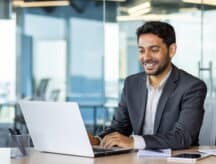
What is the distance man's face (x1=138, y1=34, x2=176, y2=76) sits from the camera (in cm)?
281

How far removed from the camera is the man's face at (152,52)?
281cm

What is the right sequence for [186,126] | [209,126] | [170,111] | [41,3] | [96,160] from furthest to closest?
[41,3], [209,126], [170,111], [186,126], [96,160]

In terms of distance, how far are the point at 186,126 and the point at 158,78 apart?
367 millimetres

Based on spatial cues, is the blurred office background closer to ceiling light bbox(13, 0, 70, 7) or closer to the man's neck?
ceiling light bbox(13, 0, 70, 7)

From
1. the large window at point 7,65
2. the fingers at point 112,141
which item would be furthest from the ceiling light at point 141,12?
the fingers at point 112,141

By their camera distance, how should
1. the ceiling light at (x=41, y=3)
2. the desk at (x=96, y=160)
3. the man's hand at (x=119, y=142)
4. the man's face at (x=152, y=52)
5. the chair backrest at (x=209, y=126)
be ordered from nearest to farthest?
the desk at (x=96, y=160) < the man's hand at (x=119, y=142) < the man's face at (x=152, y=52) < the chair backrest at (x=209, y=126) < the ceiling light at (x=41, y=3)

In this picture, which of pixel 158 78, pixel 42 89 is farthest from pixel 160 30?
pixel 42 89

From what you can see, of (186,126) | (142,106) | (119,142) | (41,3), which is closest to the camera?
(119,142)

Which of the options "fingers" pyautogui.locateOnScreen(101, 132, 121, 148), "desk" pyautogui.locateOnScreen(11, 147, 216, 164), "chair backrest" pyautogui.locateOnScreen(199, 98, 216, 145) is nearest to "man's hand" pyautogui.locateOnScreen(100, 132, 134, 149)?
"fingers" pyautogui.locateOnScreen(101, 132, 121, 148)

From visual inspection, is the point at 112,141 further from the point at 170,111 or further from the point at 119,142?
the point at 170,111

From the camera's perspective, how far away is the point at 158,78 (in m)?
2.94

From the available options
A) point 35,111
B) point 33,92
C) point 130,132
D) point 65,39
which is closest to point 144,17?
point 65,39

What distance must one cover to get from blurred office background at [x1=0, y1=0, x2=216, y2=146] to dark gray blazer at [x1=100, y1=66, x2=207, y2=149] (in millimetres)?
3917

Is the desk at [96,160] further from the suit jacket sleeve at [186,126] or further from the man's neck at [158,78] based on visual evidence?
the man's neck at [158,78]
